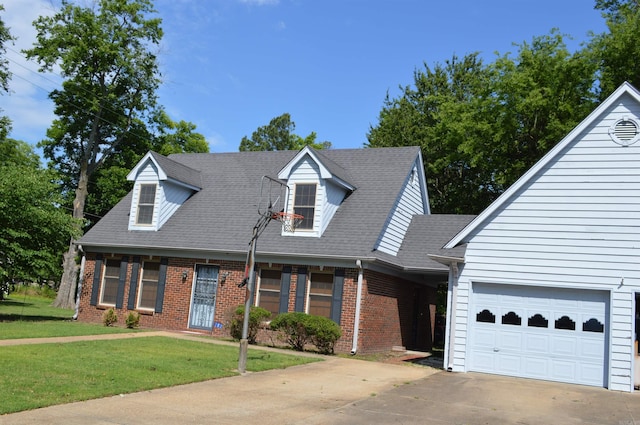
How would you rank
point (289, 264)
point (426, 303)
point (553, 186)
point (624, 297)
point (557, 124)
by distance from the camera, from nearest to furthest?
point (624, 297)
point (553, 186)
point (289, 264)
point (426, 303)
point (557, 124)

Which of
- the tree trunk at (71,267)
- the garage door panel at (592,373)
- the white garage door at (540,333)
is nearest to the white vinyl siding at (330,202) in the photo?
the white garage door at (540,333)

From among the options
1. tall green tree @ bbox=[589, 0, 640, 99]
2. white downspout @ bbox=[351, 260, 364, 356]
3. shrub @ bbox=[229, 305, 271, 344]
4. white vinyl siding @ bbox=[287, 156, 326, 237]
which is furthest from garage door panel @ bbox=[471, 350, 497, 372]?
tall green tree @ bbox=[589, 0, 640, 99]

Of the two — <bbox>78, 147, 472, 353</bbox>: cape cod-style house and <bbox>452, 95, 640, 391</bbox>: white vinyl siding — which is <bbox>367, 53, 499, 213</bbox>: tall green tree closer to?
<bbox>78, 147, 472, 353</bbox>: cape cod-style house

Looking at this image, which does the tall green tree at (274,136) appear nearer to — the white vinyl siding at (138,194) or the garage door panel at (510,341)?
the white vinyl siding at (138,194)

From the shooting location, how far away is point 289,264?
19.2 meters

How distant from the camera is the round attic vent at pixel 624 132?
564 inches

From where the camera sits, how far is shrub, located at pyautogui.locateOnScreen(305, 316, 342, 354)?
1708cm

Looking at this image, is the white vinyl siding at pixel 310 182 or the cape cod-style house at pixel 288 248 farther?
the white vinyl siding at pixel 310 182

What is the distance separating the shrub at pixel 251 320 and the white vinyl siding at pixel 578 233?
19.8 feet

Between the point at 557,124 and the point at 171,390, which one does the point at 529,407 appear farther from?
the point at 557,124

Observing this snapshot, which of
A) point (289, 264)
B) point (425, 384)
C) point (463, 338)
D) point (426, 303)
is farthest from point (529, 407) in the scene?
point (426, 303)

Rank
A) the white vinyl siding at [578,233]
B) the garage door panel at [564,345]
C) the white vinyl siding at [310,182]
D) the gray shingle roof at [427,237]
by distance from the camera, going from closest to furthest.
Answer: the white vinyl siding at [578,233]
the garage door panel at [564,345]
the white vinyl siding at [310,182]
the gray shingle roof at [427,237]

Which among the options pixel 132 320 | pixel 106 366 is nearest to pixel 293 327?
pixel 132 320

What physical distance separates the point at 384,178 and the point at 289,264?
498cm
